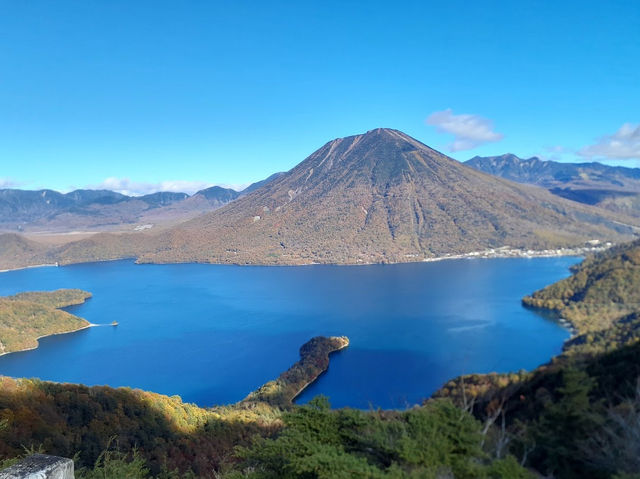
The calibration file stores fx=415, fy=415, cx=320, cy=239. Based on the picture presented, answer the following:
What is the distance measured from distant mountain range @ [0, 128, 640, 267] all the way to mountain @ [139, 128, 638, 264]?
0.90 feet

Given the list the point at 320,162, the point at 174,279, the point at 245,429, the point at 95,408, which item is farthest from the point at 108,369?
the point at 320,162

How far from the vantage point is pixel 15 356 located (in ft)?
131

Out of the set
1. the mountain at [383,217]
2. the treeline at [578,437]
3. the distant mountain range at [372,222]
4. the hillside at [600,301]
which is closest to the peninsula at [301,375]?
the treeline at [578,437]

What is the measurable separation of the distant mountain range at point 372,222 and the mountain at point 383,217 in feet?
0.90

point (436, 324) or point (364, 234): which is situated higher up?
point (364, 234)

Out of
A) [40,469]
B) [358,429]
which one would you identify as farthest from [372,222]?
[40,469]

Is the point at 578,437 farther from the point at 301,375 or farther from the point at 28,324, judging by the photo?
the point at 28,324

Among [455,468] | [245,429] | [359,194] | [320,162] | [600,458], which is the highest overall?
[320,162]

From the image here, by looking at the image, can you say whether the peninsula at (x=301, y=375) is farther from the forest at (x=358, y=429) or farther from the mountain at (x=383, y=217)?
the mountain at (x=383, y=217)

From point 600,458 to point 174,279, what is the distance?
79497 millimetres

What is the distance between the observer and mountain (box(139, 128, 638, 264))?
317ft

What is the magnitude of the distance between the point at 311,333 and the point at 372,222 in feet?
225

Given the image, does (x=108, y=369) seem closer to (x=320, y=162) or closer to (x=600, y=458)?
(x=600, y=458)

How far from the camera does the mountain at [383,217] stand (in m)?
96.6
